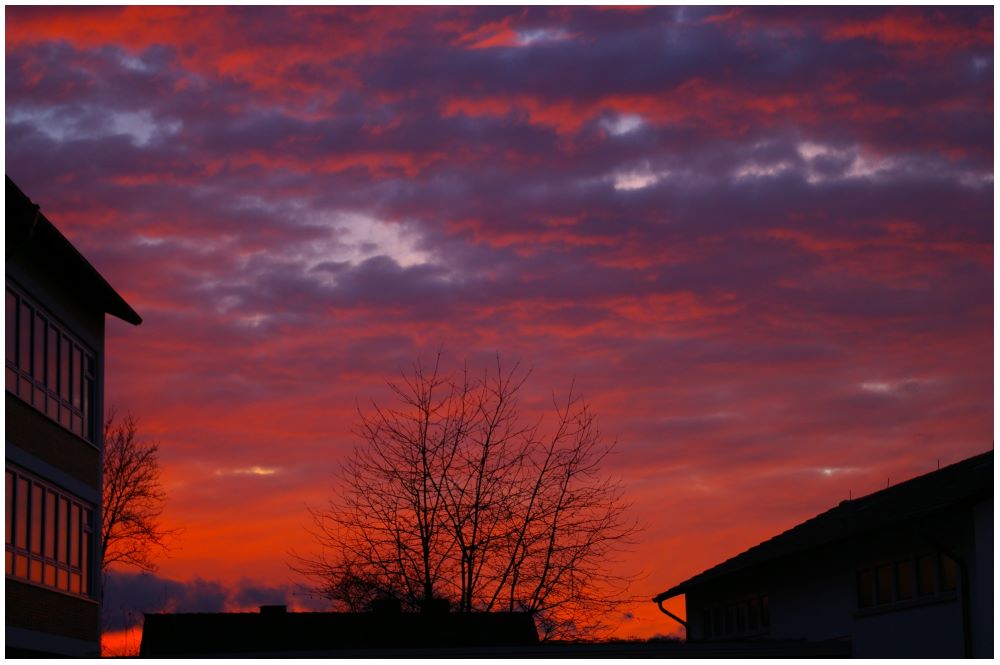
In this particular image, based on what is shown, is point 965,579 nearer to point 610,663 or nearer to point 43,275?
point 610,663

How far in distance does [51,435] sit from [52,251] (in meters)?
3.64

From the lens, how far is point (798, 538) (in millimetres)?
36031

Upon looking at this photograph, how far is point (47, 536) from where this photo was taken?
2594 cm

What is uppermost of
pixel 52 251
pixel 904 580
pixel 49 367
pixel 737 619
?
pixel 52 251

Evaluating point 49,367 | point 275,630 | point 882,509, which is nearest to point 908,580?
point 882,509

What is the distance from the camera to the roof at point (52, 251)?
76.3 feet

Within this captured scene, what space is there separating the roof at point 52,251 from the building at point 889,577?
51.8 ft

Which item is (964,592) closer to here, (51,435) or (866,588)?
(866,588)

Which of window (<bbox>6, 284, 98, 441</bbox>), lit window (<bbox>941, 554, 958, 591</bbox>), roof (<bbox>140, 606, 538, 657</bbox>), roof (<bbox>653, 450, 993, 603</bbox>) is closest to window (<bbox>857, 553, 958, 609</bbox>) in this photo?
lit window (<bbox>941, 554, 958, 591</bbox>)

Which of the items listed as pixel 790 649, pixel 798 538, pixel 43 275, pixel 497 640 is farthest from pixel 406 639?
pixel 43 275

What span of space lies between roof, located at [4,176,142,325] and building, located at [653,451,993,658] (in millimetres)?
15785

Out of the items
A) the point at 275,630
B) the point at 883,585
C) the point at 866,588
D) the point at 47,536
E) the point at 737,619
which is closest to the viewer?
the point at 47,536

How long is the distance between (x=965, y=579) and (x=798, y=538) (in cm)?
1168

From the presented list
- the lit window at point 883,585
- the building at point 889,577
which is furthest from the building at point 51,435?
the lit window at point 883,585
